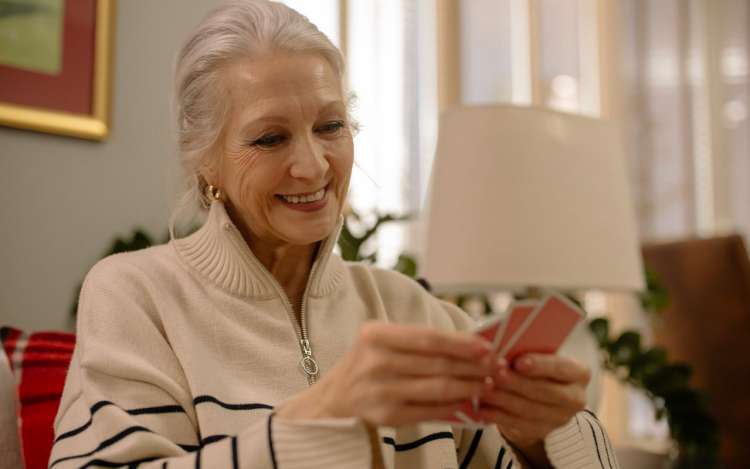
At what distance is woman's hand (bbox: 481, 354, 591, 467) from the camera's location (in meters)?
0.94

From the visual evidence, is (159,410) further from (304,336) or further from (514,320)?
(514,320)

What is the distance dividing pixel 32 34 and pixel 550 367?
5.64 feet

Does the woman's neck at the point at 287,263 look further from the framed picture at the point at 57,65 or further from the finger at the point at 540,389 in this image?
the framed picture at the point at 57,65

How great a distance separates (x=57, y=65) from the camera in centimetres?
215

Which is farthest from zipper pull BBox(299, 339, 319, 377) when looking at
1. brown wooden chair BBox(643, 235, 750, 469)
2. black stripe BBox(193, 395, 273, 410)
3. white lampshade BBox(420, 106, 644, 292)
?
brown wooden chair BBox(643, 235, 750, 469)

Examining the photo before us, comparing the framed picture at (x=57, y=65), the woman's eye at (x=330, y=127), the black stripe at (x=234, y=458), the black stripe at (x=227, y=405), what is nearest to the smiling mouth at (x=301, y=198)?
the woman's eye at (x=330, y=127)

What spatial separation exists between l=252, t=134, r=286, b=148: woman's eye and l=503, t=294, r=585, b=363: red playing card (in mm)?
564

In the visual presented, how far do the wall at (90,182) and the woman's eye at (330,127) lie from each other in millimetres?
859

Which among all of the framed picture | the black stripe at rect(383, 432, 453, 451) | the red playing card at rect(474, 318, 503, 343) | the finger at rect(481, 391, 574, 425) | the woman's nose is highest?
the framed picture

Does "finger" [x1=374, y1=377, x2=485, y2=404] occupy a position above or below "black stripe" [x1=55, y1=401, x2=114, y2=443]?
above

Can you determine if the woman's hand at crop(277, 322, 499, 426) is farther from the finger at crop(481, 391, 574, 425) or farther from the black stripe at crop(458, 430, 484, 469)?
the black stripe at crop(458, 430, 484, 469)

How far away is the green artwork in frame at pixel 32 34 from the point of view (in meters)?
2.05

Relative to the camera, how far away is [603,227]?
1.79 metres

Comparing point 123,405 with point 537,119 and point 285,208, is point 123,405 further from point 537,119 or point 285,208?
point 537,119
